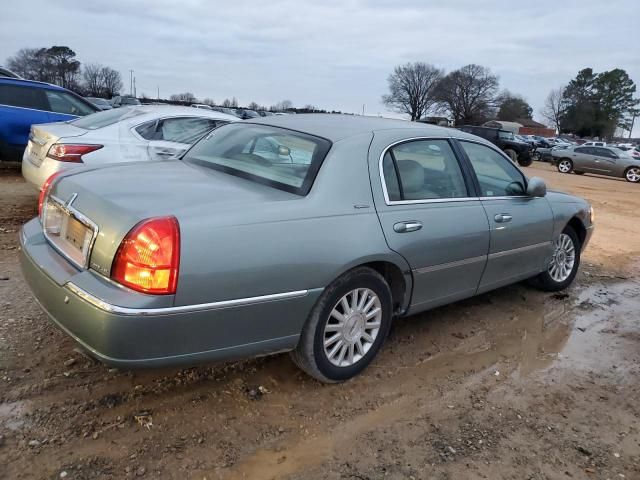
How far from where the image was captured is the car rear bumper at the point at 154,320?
2.22m

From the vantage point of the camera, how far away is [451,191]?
3623mm

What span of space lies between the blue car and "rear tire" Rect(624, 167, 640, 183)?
71.5ft

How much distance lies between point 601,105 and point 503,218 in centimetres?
10585

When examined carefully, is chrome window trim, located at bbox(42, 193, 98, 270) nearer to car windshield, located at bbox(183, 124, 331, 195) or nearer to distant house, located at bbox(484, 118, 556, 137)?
car windshield, located at bbox(183, 124, 331, 195)

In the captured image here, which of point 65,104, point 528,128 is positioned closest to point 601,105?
point 528,128

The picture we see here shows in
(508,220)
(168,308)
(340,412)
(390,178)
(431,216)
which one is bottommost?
(340,412)

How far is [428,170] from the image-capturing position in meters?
3.53

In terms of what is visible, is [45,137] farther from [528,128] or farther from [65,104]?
[528,128]

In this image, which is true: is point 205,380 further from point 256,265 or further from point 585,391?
point 585,391

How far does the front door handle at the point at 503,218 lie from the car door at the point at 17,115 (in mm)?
7117

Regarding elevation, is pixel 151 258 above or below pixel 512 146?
above

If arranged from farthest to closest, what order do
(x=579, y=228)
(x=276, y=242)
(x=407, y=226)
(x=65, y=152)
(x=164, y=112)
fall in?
(x=164, y=112), (x=65, y=152), (x=579, y=228), (x=407, y=226), (x=276, y=242)

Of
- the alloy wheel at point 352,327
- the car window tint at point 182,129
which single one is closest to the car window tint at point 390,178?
the alloy wheel at point 352,327

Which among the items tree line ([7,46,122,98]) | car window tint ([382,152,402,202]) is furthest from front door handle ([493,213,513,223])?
tree line ([7,46,122,98])
